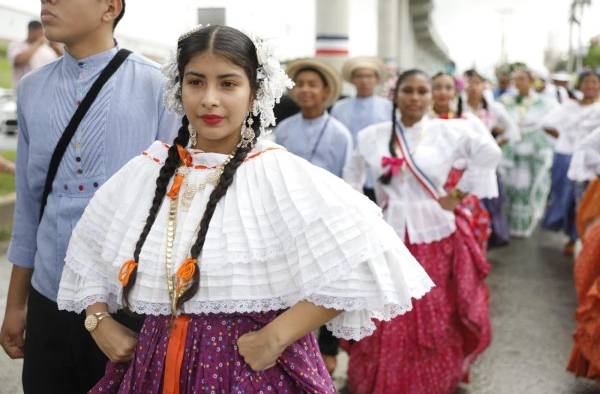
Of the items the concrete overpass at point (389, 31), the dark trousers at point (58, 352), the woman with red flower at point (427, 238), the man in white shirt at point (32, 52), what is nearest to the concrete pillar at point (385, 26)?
the concrete overpass at point (389, 31)

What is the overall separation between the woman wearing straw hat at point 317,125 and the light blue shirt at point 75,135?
8.46ft

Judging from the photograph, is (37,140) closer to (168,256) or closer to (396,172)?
(168,256)

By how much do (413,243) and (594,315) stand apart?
3.32 ft

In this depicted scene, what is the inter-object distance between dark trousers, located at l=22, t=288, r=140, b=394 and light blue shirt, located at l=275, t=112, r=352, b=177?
2714 mm

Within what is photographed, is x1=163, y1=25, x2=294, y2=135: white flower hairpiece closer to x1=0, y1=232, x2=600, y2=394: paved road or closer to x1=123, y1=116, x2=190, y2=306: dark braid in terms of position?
x1=123, y1=116, x2=190, y2=306: dark braid

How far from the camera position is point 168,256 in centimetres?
184

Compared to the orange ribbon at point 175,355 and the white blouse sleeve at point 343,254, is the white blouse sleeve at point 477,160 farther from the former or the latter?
the orange ribbon at point 175,355

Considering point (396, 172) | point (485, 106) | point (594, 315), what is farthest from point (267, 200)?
point (485, 106)

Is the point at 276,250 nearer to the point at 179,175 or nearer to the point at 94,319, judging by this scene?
the point at 179,175

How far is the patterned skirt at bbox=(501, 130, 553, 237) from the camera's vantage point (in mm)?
9250

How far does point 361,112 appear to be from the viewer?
6.79 m

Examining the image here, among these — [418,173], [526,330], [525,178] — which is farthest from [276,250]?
[525,178]

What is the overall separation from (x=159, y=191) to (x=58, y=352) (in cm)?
76

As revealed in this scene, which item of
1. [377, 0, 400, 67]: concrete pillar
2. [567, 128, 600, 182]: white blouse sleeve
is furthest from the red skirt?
[377, 0, 400, 67]: concrete pillar
